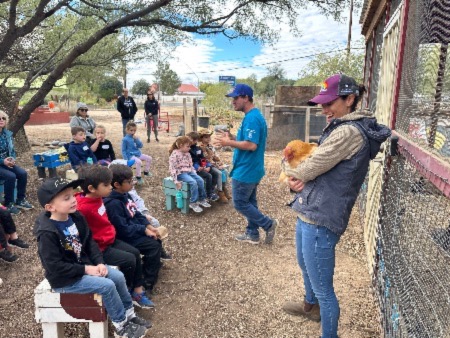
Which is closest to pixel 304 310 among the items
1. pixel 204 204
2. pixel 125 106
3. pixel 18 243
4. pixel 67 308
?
pixel 67 308

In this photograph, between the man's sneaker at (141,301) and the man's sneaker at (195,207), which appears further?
the man's sneaker at (195,207)

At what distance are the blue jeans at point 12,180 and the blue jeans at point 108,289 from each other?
3444 millimetres

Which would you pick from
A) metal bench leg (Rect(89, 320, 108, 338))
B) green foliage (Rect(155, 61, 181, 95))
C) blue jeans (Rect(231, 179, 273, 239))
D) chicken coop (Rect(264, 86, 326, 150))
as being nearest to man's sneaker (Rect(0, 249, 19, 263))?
metal bench leg (Rect(89, 320, 108, 338))

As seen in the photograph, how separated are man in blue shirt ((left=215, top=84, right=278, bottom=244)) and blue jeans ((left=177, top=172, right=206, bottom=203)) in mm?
1250

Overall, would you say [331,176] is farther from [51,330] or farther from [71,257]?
[51,330]

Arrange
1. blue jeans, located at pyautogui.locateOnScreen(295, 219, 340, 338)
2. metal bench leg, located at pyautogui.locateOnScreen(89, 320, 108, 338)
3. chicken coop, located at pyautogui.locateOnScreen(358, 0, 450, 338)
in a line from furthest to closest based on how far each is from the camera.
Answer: metal bench leg, located at pyautogui.locateOnScreen(89, 320, 108, 338), blue jeans, located at pyautogui.locateOnScreen(295, 219, 340, 338), chicken coop, located at pyautogui.locateOnScreen(358, 0, 450, 338)

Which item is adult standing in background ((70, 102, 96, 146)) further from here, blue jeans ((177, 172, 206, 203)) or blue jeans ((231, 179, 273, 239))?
blue jeans ((231, 179, 273, 239))

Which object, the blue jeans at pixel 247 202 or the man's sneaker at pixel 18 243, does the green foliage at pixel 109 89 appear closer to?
the man's sneaker at pixel 18 243

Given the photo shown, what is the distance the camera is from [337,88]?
2.16 metres

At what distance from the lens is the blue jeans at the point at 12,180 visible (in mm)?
5259

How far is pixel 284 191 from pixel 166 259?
3365 mm

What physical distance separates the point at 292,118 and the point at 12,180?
27.5 feet

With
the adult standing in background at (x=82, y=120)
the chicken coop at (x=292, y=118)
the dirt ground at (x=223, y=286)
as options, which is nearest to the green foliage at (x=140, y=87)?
the chicken coop at (x=292, y=118)

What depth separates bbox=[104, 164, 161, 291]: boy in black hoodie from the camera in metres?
3.21
